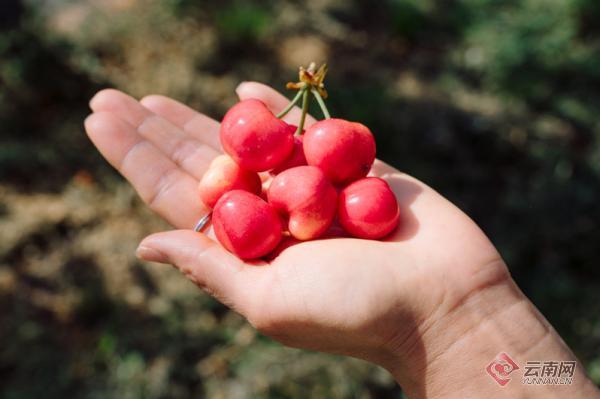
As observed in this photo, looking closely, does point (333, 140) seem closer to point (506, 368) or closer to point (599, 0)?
point (506, 368)

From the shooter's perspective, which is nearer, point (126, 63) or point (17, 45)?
point (17, 45)

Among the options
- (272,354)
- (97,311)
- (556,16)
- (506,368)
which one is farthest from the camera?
(556,16)

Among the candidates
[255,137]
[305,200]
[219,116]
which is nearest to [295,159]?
[255,137]

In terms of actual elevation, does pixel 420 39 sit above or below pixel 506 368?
above

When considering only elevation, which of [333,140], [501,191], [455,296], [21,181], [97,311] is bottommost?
[97,311]

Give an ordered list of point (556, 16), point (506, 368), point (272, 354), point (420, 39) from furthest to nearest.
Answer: point (420, 39)
point (556, 16)
point (272, 354)
point (506, 368)

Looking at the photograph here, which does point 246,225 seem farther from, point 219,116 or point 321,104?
point 219,116

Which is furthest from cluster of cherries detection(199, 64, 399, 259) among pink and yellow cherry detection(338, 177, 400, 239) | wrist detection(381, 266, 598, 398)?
wrist detection(381, 266, 598, 398)

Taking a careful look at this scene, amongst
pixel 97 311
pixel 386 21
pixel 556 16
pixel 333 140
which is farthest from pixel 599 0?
pixel 97 311
